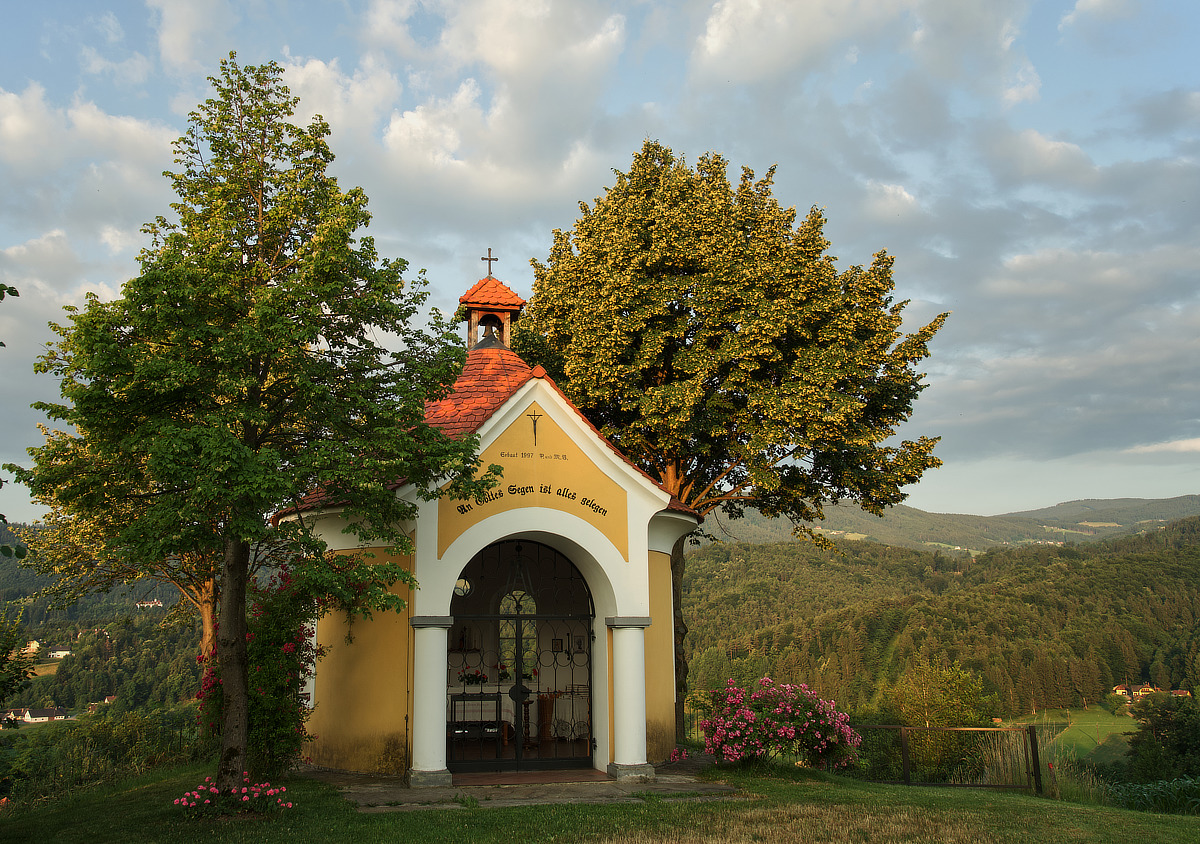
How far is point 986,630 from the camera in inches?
2653

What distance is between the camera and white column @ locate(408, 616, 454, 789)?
1145 cm

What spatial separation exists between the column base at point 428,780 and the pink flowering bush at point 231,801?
2168 mm

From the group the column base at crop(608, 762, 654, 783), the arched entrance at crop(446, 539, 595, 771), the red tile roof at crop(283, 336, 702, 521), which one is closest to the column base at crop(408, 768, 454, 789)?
the arched entrance at crop(446, 539, 595, 771)

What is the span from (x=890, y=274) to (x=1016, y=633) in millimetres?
60377

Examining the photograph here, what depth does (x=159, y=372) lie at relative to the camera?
340 inches

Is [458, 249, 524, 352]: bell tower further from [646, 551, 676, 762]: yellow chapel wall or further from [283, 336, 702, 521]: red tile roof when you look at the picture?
[646, 551, 676, 762]: yellow chapel wall

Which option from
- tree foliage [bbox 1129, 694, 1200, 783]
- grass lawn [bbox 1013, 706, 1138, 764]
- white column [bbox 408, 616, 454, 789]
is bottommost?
grass lawn [bbox 1013, 706, 1138, 764]

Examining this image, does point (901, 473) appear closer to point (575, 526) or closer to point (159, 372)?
point (575, 526)

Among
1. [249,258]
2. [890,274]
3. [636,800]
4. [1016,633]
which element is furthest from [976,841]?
[1016,633]

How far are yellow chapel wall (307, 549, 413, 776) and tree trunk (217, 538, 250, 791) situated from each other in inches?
92.9

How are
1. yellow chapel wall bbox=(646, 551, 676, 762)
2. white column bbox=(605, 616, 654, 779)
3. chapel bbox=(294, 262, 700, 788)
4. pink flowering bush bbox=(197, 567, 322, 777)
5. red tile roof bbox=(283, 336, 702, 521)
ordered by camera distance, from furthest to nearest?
1. yellow chapel wall bbox=(646, 551, 676, 762)
2. red tile roof bbox=(283, 336, 702, 521)
3. white column bbox=(605, 616, 654, 779)
4. chapel bbox=(294, 262, 700, 788)
5. pink flowering bush bbox=(197, 567, 322, 777)

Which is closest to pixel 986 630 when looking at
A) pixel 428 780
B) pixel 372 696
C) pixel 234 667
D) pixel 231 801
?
pixel 372 696

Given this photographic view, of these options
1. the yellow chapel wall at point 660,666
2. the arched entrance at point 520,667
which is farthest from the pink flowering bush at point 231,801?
the yellow chapel wall at point 660,666

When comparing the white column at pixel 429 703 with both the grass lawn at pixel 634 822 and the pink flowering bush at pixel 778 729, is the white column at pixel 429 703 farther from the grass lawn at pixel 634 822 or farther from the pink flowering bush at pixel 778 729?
the pink flowering bush at pixel 778 729
